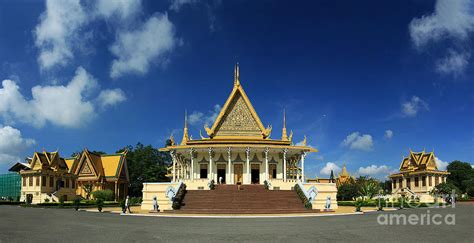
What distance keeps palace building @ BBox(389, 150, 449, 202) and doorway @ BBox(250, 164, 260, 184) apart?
2475 cm

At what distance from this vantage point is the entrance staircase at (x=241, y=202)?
2495 centimetres

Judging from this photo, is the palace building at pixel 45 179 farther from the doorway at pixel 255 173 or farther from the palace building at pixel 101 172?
the doorway at pixel 255 173

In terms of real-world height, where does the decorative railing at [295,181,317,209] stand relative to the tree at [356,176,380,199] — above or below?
above

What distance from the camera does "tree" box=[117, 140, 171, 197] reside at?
187 ft

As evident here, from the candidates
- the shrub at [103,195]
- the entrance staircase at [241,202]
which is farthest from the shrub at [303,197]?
the shrub at [103,195]

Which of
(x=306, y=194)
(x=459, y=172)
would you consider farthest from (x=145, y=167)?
(x=459, y=172)

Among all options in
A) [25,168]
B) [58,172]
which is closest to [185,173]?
[58,172]

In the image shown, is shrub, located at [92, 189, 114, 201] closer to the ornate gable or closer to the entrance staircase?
the ornate gable

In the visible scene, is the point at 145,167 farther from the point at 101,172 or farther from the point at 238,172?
the point at 238,172

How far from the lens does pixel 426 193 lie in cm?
5428

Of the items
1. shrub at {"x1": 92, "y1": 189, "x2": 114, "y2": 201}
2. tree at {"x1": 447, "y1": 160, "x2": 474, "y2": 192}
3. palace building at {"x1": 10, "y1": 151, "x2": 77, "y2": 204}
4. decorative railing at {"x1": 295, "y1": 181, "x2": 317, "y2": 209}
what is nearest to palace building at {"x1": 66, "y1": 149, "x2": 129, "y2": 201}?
palace building at {"x1": 10, "y1": 151, "x2": 77, "y2": 204}

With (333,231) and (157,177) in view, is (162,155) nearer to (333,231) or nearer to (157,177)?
(157,177)

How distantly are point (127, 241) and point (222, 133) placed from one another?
30047mm

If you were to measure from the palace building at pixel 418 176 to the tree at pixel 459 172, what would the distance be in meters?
11.4
